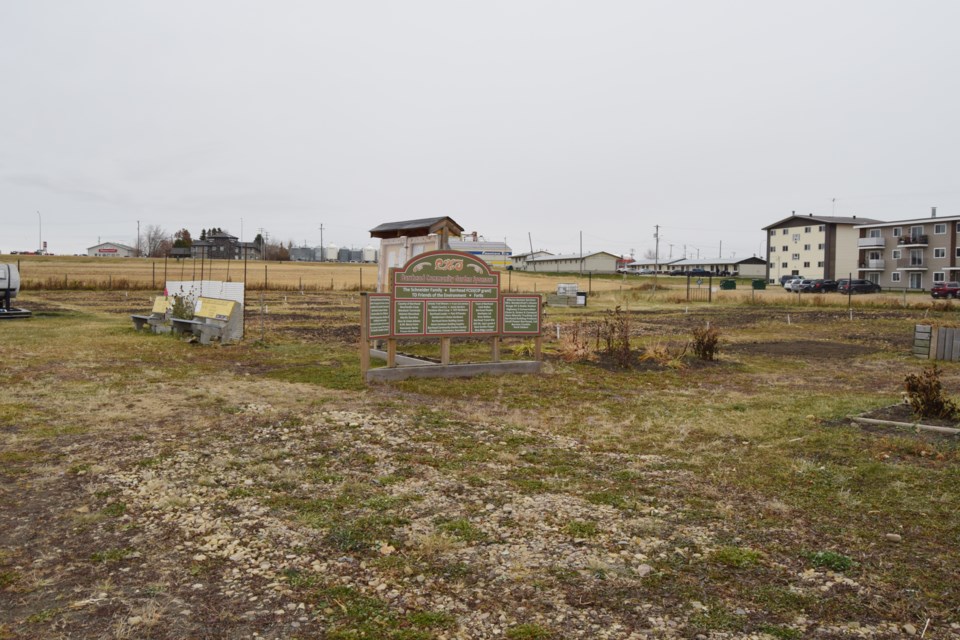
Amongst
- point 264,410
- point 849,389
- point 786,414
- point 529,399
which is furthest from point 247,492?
point 849,389

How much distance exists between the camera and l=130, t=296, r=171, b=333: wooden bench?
20.3 metres

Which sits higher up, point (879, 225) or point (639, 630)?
point (879, 225)

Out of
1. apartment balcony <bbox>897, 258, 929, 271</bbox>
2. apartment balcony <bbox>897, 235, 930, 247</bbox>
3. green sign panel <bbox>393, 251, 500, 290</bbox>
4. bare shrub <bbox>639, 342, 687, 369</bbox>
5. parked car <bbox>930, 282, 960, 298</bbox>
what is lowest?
bare shrub <bbox>639, 342, 687, 369</bbox>

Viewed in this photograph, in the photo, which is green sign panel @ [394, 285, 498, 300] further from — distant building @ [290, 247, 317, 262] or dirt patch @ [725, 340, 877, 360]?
distant building @ [290, 247, 317, 262]

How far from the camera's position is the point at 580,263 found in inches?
4865

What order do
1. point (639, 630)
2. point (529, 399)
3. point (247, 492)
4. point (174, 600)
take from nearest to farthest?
point (639, 630) < point (174, 600) < point (247, 492) < point (529, 399)

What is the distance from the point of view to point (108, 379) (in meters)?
11.8

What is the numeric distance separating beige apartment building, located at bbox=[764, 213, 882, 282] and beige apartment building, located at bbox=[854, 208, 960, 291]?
2987 mm

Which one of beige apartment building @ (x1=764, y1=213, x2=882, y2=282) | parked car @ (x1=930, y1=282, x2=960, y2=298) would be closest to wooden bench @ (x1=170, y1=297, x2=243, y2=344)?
parked car @ (x1=930, y1=282, x2=960, y2=298)

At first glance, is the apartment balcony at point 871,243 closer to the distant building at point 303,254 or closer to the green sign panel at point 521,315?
the green sign panel at point 521,315

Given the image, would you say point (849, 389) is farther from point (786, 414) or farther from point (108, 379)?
point (108, 379)

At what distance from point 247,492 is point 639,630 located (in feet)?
12.4

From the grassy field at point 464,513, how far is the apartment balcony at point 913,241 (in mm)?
69444

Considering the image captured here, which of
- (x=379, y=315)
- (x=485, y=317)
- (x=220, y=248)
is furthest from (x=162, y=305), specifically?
(x=220, y=248)
